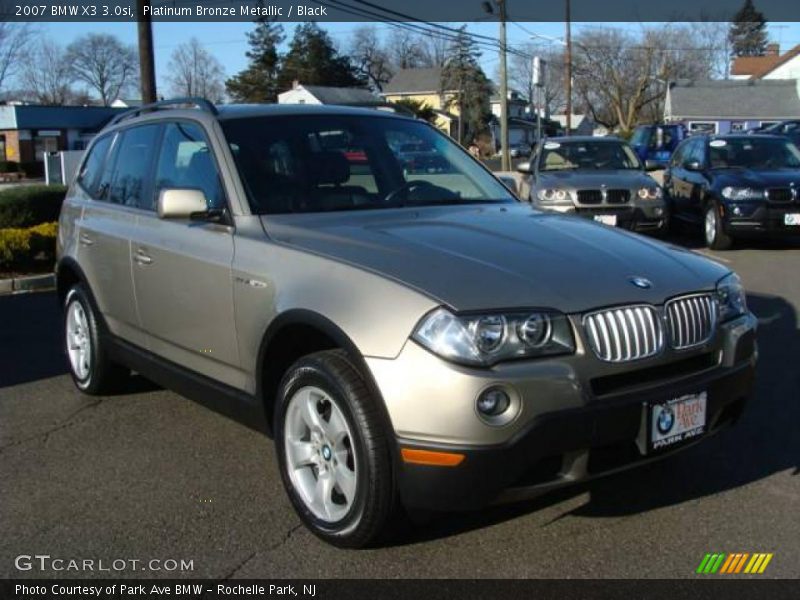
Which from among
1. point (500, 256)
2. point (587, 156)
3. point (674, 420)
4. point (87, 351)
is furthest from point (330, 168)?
point (587, 156)

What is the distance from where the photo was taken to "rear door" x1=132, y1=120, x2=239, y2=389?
12.9 ft

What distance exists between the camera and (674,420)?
10.5 ft

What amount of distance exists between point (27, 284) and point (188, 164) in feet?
20.3

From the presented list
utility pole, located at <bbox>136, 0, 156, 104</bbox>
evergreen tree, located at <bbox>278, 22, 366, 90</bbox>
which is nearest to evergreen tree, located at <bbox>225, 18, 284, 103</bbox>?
evergreen tree, located at <bbox>278, 22, 366, 90</bbox>

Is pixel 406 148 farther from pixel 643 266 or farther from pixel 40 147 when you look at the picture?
pixel 40 147

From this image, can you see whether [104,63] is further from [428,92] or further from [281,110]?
[281,110]

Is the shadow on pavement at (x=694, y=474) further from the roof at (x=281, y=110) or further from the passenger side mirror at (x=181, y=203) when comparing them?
the roof at (x=281, y=110)

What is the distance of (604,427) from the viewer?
2984 millimetres

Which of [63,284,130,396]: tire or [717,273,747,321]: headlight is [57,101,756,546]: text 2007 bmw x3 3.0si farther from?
[63,284,130,396]: tire

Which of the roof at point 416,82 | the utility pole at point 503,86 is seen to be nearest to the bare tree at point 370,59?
the roof at point 416,82

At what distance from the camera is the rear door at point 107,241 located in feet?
15.8

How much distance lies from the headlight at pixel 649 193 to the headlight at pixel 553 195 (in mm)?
1006
